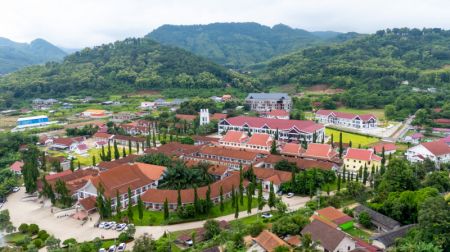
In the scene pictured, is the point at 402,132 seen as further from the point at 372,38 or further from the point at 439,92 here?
the point at 372,38

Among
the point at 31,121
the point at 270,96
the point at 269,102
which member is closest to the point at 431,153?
the point at 269,102

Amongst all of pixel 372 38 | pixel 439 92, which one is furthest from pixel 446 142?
pixel 372 38

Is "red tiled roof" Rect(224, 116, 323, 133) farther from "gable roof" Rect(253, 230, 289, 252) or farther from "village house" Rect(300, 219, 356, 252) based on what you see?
"gable roof" Rect(253, 230, 289, 252)

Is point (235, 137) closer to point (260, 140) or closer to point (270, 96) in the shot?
point (260, 140)

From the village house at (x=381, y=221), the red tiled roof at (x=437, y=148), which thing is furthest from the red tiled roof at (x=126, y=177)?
the red tiled roof at (x=437, y=148)

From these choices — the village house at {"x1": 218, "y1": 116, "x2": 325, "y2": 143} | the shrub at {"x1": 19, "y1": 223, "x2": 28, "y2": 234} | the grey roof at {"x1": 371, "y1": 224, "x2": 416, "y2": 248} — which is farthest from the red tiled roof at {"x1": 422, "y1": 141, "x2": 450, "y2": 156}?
the shrub at {"x1": 19, "y1": 223, "x2": 28, "y2": 234}
